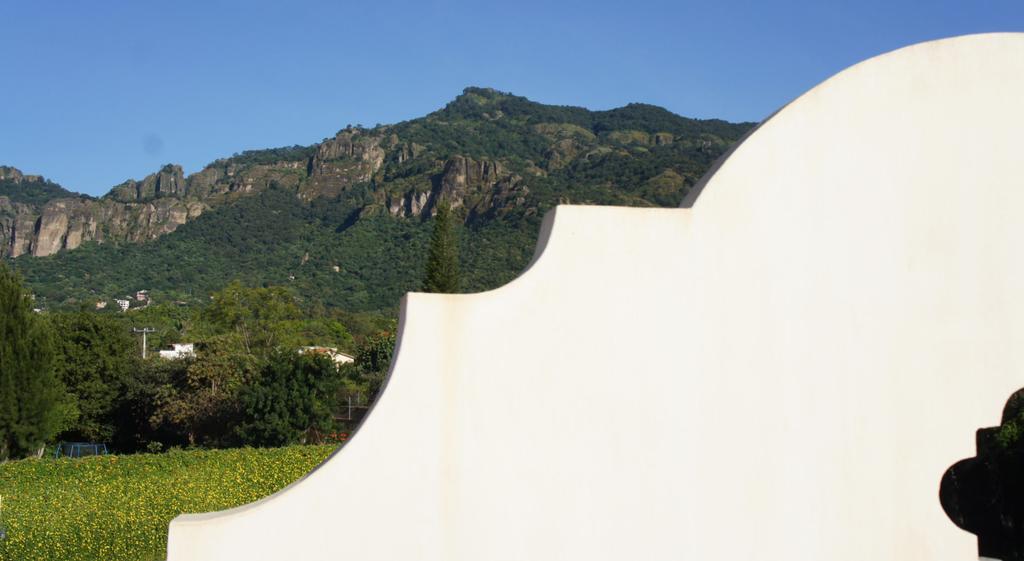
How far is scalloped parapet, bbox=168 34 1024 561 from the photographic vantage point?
434 centimetres

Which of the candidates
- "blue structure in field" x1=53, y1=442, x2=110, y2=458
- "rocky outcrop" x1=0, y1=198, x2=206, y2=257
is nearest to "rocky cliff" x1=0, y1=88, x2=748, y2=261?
"rocky outcrop" x1=0, y1=198, x2=206, y2=257

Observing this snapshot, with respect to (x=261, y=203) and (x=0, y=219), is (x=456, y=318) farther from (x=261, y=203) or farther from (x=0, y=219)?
(x=0, y=219)

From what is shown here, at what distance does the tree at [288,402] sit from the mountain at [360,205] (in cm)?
2817

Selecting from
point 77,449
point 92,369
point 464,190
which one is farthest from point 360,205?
point 77,449

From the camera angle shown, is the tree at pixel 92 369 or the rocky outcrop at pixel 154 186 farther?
the rocky outcrop at pixel 154 186

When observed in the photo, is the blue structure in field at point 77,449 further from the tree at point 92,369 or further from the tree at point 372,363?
the tree at point 372,363

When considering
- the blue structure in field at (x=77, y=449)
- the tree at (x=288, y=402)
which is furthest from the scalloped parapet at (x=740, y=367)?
the blue structure in field at (x=77, y=449)

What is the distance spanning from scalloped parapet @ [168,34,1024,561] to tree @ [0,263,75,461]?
1974 cm

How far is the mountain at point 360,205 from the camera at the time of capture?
68938 mm

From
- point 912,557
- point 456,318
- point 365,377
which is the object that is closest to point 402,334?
point 456,318

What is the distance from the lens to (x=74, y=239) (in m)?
94.7

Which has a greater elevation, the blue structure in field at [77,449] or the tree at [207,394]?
the tree at [207,394]

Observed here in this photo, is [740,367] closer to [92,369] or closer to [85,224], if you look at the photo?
[92,369]

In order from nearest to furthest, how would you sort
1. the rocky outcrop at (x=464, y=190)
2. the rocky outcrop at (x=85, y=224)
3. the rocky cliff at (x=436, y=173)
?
the rocky cliff at (x=436, y=173) → the rocky outcrop at (x=464, y=190) → the rocky outcrop at (x=85, y=224)
